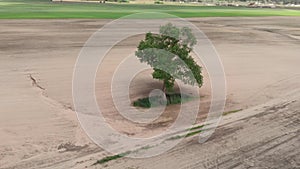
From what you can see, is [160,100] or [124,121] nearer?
[124,121]

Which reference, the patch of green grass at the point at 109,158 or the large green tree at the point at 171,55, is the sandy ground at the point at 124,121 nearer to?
the patch of green grass at the point at 109,158

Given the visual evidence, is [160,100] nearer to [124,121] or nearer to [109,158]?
[124,121]

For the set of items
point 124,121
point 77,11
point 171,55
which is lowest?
point 124,121

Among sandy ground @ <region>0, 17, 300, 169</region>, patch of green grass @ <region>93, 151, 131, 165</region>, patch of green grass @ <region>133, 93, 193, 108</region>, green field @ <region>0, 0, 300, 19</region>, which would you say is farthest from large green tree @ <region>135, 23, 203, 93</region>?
green field @ <region>0, 0, 300, 19</region>

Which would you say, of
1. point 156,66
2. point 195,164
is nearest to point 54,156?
point 195,164

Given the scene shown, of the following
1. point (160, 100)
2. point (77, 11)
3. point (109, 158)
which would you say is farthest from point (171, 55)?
point (77, 11)

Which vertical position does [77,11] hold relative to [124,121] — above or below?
above

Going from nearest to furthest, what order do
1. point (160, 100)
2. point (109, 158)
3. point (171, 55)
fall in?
point (109, 158)
point (171, 55)
point (160, 100)

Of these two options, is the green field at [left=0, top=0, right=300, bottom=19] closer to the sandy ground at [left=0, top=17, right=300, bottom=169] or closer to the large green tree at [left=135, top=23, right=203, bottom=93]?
the sandy ground at [left=0, top=17, right=300, bottom=169]
